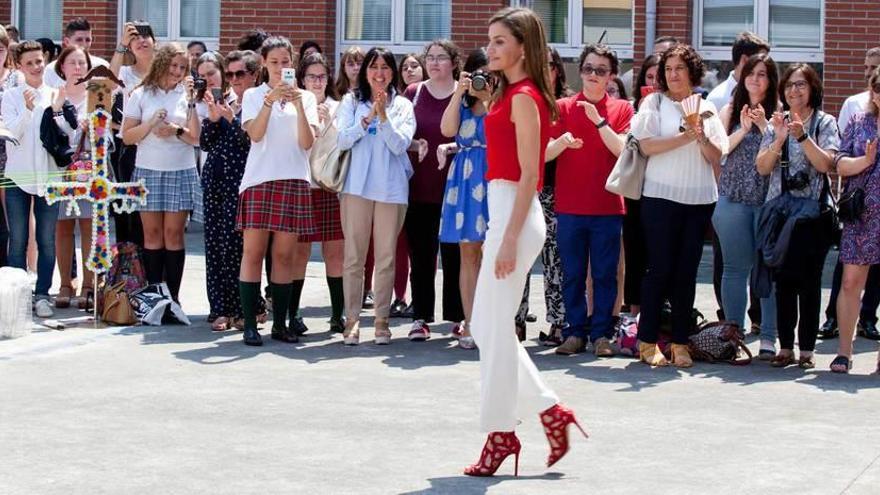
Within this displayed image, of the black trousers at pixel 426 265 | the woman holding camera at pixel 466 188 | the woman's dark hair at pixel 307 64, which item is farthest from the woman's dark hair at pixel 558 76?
the woman's dark hair at pixel 307 64

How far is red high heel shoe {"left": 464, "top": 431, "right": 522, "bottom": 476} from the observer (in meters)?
6.64

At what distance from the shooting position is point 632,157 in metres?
9.52

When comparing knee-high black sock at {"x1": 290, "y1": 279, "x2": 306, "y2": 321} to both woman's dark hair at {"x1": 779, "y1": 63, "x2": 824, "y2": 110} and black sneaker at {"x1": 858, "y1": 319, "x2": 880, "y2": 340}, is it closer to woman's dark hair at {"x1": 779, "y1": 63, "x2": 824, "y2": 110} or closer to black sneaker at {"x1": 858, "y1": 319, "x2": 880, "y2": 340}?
woman's dark hair at {"x1": 779, "y1": 63, "x2": 824, "y2": 110}

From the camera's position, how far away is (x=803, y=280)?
9594mm

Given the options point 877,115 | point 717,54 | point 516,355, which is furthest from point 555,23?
point 516,355

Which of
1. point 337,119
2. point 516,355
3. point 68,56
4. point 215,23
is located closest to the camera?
point 516,355

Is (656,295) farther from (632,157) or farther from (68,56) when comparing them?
(68,56)

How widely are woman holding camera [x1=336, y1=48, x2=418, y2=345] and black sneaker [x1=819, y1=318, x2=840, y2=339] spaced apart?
2.93 metres

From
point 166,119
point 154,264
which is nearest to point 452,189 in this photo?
point 166,119

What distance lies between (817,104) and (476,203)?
2116 millimetres

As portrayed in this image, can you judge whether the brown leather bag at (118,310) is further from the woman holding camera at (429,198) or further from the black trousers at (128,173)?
the woman holding camera at (429,198)

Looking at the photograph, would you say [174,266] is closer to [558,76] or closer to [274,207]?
[274,207]

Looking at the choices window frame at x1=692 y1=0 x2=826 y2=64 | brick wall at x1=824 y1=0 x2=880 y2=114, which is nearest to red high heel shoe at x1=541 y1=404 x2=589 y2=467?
brick wall at x1=824 y1=0 x2=880 y2=114

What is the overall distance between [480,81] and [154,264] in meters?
2.94
